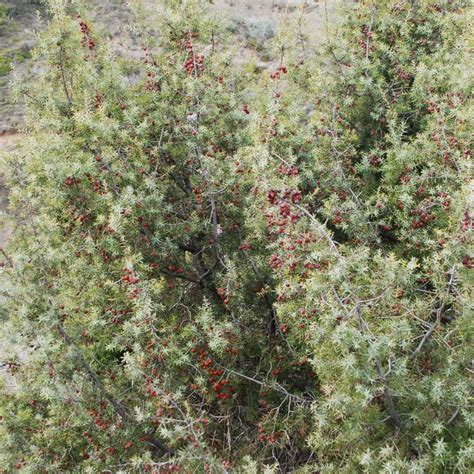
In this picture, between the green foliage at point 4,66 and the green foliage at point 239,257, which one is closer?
the green foliage at point 239,257

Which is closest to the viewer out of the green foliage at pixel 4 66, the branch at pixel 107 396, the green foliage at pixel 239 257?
the green foliage at pixel 239 257

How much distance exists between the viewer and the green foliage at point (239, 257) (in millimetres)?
3725

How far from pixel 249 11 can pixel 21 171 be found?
16396mm

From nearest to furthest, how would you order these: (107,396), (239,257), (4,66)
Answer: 1. (107,396)
2. (239,257)
3. (4,66)

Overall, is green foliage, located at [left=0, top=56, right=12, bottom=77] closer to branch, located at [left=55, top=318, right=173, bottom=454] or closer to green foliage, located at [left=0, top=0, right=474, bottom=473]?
green foliage, located at [left=0, top=0, right=474, bottom=473]

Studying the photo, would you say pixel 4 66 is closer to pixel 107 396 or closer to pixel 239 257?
pixel 239 257

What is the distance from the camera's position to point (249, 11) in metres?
19.2

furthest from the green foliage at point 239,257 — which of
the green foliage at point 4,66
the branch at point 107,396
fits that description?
the green foliage at point 4,66

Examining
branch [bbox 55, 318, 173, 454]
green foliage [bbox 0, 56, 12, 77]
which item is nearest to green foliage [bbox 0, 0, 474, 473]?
branch [bbox 55, 318, 173, 454]

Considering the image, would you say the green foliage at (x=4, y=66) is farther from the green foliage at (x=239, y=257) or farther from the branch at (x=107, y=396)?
the branch at (x=107, y=396)

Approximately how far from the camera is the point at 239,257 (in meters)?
6.73

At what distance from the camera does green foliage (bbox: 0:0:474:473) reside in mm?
3725

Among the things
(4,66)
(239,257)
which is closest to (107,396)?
(239,257)

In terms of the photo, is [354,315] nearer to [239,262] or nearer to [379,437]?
[379,437]
